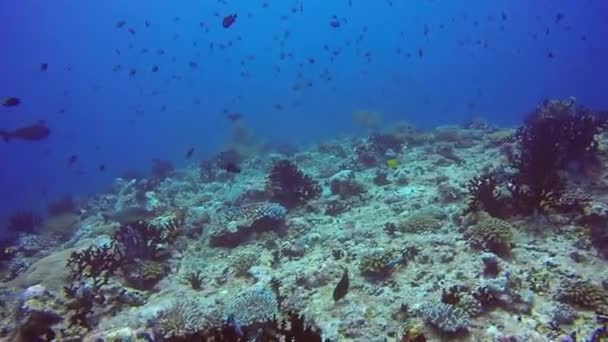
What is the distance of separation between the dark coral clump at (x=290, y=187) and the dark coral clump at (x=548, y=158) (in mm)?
6642

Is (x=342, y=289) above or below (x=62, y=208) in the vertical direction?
below

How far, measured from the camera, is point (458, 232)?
10188 mm

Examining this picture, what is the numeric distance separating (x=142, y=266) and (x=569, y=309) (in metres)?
9.44

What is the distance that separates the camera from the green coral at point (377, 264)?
9.00 metres

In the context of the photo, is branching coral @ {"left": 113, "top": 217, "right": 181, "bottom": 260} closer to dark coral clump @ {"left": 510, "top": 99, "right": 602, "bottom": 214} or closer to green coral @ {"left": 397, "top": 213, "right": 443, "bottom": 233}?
green coral @ {"left": 397, "top": 213, "right": 443, "bottom": 233}

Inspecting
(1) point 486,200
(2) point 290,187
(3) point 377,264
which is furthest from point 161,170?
(1) point 486,200

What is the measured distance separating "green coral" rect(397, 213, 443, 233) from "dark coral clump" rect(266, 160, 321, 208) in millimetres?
4451

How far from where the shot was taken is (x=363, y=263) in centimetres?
916

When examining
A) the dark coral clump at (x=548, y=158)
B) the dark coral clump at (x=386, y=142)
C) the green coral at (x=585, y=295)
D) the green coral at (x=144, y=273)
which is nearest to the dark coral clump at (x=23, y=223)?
the green coral at (x=144, y=273)

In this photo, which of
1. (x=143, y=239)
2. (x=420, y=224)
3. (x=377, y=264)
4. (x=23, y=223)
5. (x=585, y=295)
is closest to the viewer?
(x=585, y=295)

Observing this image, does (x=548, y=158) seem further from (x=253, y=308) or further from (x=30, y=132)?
(x=30, y=132)

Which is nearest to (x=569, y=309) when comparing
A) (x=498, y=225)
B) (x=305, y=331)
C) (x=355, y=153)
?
(x=498, y=225)

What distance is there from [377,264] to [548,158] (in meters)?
6.18

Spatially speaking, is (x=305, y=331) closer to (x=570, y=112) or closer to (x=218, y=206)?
(x=218, y=206)
